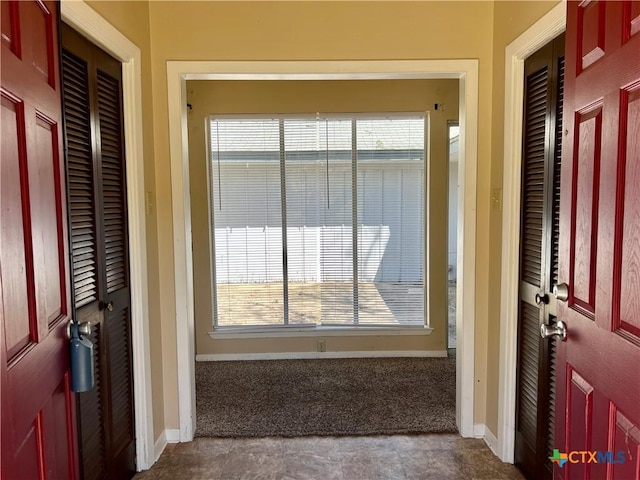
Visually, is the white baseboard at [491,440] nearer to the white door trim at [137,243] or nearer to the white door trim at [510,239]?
the white door trim at [510,239]

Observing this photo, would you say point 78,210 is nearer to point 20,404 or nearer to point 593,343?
point 20,404

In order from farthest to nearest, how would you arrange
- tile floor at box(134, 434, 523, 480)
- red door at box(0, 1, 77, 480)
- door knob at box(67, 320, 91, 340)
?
1. tile floor at box(134, 434, 523, 480)
2. door knob at box(67, 320, 91, 340)
3. red door at box(0, 1, 77, 480)

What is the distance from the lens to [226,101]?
3.42 m

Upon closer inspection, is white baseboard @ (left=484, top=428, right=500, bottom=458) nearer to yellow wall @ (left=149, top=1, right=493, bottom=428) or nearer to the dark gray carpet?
the dark gray carpet

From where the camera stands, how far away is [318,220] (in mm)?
3590

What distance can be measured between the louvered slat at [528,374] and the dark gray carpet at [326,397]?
0.57m

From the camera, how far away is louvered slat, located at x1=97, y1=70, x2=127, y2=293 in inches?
72.1

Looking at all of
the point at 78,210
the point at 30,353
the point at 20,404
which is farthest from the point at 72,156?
the point at 20,404

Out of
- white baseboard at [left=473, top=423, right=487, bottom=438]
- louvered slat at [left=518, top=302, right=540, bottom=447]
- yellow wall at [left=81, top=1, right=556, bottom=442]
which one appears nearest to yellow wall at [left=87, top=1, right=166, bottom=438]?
yellow wall at [left=81, top=1, right=556, bottom=442]

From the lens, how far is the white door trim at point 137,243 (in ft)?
6.44

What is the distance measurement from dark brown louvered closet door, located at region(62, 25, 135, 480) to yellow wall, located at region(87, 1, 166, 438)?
0.16 meters

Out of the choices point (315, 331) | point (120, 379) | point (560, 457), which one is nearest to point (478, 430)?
point (560, 457)

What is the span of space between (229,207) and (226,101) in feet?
2.92

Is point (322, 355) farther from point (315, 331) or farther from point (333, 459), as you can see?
point (333, 459)
